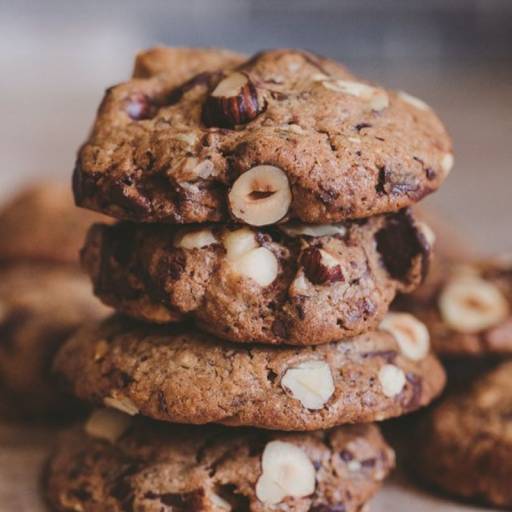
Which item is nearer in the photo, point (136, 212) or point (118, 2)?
point (136, 212)

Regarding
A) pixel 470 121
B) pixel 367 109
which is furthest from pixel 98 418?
pixel 470 121

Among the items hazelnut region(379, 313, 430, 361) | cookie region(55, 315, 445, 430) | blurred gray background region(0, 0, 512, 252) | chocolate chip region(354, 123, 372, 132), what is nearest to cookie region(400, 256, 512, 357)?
hazelnut region(379, 313, 430, 361)

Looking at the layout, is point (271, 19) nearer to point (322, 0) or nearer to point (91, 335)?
point (322, 0)

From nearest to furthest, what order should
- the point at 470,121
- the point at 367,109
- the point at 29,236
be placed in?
the point at 367,109 → the point at 29,236 → the point at 470,121

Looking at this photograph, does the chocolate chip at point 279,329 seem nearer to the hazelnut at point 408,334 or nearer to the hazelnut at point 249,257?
the hazelnut at point 249,257

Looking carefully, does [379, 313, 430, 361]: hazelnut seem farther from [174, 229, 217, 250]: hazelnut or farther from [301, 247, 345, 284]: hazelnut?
[174, 229, 217, 250]: hazelnut

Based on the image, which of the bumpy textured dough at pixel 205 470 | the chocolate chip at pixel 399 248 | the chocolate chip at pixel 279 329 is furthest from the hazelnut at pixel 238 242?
the bumpy textured dough at pixel 205 470

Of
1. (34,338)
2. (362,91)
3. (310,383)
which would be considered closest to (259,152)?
(362,91)
